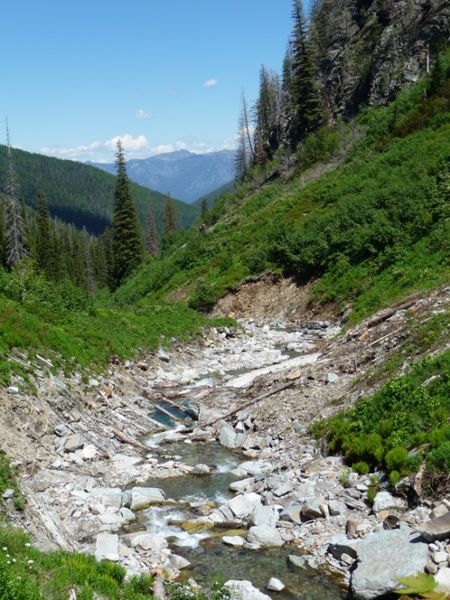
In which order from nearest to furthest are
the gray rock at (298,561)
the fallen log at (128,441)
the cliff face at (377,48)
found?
the gray rock at (298,561) → the fallen log at (128,441) → the cliff face at (377,48)

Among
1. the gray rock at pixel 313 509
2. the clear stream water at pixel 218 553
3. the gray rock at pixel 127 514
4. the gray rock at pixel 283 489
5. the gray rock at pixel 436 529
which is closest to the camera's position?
the gray rock at pixel 436 529

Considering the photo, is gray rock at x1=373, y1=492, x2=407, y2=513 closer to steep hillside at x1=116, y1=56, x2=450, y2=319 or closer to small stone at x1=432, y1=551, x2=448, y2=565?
small stone at x1=432, y1=551, x2=448, y2=565

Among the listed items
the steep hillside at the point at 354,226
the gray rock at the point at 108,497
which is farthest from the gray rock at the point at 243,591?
the steep hillside at the point at 354,226

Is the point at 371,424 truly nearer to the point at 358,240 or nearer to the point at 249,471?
the point at 249,471

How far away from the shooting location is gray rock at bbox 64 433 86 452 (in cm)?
1374

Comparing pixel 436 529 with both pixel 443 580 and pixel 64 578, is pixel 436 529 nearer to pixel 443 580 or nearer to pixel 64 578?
pixel 443 580

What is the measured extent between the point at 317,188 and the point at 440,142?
13309 millimetres

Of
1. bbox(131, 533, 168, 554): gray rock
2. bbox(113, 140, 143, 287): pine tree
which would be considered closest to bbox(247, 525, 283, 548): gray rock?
bbox(131, 533, 168, 554): gray rock

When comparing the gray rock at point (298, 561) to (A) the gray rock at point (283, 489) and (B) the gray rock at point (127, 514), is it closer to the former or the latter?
(A) the gray rock at point (283, 489)

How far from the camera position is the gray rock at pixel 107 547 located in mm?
9156

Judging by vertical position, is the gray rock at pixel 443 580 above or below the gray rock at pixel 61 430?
below

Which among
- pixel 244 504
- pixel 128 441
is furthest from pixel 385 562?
pixel 128 441

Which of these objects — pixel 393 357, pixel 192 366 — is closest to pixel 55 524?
pixel 393 357

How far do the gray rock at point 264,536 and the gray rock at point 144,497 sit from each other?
8.60 ft
